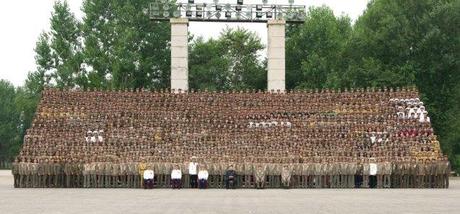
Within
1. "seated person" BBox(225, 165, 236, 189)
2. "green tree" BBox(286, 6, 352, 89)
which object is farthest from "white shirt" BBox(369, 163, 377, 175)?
"green tree" BBox(286, 6, 352, 89)

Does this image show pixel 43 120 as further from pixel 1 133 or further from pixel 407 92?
pixel 1 133

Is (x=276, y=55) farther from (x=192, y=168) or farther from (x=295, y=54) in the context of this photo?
(x=295, y=54)

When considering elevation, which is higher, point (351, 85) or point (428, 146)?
point (351, 85)

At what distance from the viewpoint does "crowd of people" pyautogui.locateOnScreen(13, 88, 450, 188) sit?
35.6 meters

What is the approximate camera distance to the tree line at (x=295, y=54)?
182ft

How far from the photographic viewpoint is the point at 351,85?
57906 mm

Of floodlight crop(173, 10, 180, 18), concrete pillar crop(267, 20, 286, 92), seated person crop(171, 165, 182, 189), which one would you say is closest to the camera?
seated person crop(171, 165, 182, 189)

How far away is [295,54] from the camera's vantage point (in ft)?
233

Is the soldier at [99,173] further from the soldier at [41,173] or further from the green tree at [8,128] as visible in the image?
the green tree at [8,128]

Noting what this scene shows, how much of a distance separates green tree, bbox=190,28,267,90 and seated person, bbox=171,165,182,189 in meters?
36.4

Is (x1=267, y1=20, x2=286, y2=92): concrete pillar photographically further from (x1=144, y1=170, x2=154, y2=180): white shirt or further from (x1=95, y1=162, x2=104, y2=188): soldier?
(x1=95, y1=162, x2=104, y2=188): soldier

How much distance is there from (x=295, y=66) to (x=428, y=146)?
114ft
